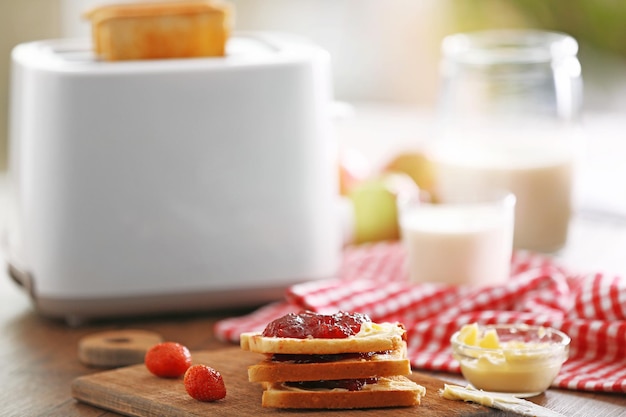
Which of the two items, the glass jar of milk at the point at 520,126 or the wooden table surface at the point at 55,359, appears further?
the glass jar of milk at the point at 520,126

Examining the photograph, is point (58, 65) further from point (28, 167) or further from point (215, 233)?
point (215, 233)

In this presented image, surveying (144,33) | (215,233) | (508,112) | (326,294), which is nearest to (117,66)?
(144,33)

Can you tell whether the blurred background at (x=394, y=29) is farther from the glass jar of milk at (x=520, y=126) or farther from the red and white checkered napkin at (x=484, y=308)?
the red and white checkered napkin at (x=484, y=308)

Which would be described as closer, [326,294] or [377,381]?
[377,381]

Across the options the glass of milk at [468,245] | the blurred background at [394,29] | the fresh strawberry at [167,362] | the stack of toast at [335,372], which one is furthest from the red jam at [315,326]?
the blurred background at [394,29]

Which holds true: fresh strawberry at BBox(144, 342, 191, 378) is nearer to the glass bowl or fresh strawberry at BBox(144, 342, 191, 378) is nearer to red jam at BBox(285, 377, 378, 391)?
red jam at BBox(285, 377, 378, 391)

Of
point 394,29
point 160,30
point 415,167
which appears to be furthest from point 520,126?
→ point 394,29
